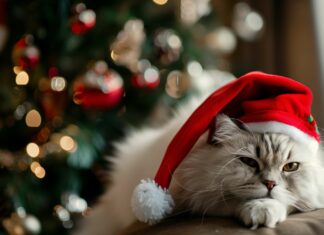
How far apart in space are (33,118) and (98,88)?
0.26m

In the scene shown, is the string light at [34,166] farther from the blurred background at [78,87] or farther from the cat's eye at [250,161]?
the cat's eye at [250,161]

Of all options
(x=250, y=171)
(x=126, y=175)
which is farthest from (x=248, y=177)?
(x=126, y=175)

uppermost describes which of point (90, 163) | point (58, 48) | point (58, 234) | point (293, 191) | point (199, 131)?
point (58, 48)

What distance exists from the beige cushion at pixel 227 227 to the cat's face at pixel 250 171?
0.14 ft

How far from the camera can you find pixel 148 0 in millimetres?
1636

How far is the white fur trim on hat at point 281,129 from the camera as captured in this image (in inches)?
33.9

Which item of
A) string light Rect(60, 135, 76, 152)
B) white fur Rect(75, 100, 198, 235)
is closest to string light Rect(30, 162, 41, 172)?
string light Rect(60, 135, 76, 152)

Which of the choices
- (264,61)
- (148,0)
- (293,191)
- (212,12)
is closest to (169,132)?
(293,191)

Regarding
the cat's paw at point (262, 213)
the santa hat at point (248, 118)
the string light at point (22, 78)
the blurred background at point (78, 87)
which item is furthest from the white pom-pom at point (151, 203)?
the string light at point (22, 78)

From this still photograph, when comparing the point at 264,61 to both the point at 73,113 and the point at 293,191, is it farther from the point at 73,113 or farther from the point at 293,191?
the point at 293,191

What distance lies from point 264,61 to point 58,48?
0.85 meters

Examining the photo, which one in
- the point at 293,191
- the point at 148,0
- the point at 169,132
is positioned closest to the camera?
the point at 293,191

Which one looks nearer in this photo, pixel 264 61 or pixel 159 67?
pixel 159 67

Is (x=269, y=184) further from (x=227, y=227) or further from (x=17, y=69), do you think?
(x=17, y=69)
